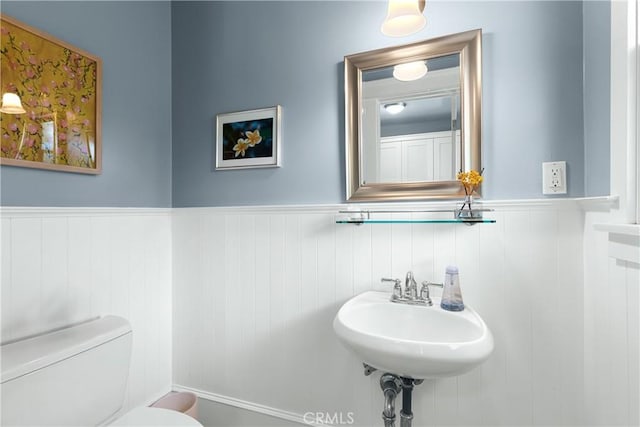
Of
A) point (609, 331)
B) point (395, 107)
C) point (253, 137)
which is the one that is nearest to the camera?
point (609, 331)

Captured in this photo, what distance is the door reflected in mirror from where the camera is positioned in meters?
1.27

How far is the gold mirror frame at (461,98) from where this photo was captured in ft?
4.02

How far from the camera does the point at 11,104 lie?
112 cm

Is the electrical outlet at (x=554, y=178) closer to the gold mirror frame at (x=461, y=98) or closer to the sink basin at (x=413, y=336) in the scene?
the gold mirror frame at (x=461, y=98)

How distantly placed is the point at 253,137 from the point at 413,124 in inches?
31.6

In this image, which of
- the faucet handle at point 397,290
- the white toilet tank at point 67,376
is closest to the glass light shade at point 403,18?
the faucet handle at point 397,290

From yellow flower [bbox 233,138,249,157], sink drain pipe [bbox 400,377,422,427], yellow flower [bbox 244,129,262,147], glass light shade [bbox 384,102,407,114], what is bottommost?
sink drain pipe [bbox 400,377,422,427]

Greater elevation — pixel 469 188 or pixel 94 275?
pixel 469 188

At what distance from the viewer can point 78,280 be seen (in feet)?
4.36

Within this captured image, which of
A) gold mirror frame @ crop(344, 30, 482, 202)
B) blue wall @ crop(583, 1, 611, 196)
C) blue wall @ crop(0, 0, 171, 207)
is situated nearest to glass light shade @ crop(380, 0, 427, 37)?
gold mirror frame @ crop(344, 30, 482, 202)

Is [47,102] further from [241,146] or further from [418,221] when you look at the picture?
[418,221]

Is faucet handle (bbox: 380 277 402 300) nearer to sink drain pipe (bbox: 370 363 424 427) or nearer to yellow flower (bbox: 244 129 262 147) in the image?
sink drain pipe (bbox: 370 363 424 427)

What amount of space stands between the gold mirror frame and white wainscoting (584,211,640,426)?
1.55 ft

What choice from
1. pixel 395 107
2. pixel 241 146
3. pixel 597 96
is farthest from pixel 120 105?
pixel 597 96
